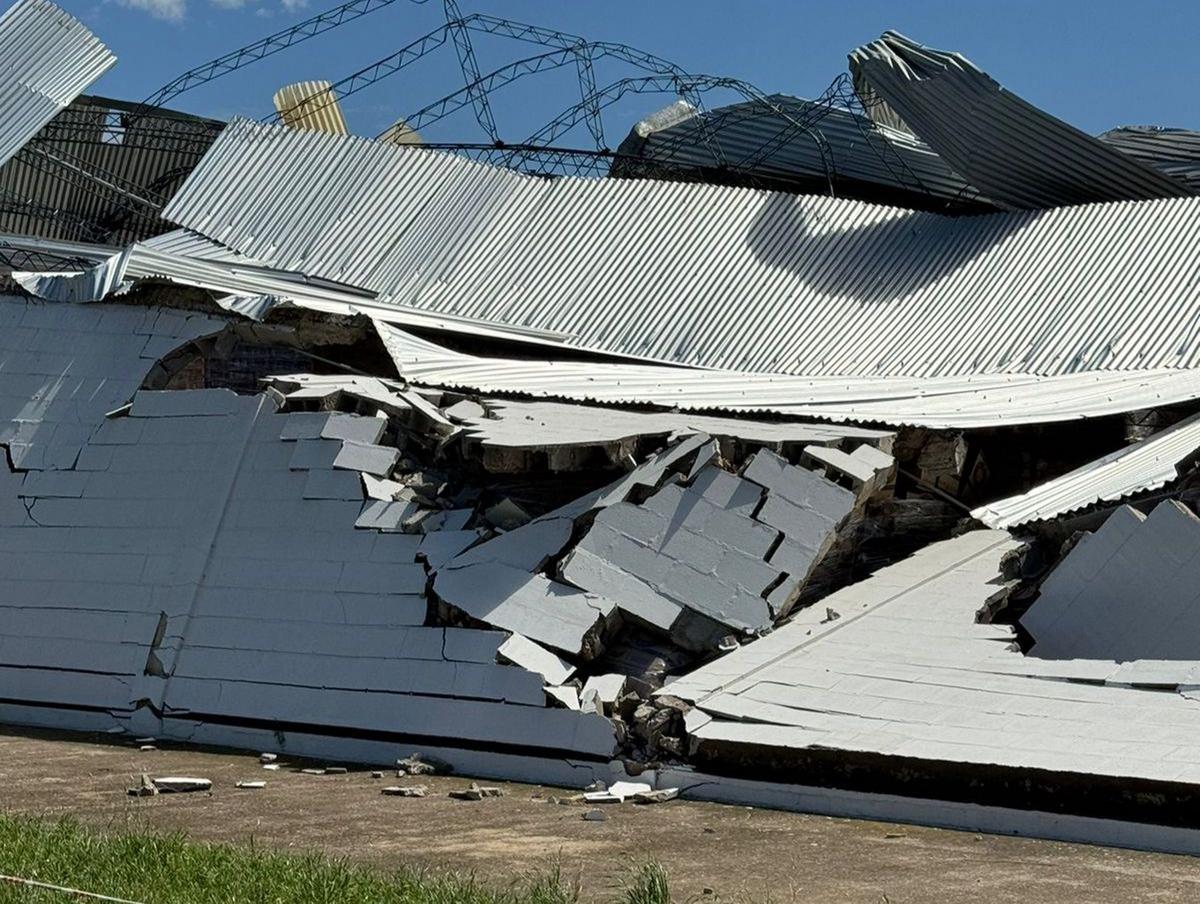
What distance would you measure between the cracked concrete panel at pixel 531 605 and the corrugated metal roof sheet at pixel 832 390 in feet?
8.81

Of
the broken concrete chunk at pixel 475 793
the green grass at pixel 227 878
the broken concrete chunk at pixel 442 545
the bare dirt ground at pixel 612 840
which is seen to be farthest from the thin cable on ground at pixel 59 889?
the broken concrete chunk at pixel 442 545

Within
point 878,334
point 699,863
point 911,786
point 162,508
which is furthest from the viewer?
point 878,334

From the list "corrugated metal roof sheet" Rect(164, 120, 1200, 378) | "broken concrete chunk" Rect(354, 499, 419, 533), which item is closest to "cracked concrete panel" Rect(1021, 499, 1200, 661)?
"broken concrete chunk" Rect(354, 499, 419, 533)

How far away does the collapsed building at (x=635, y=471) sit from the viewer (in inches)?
410

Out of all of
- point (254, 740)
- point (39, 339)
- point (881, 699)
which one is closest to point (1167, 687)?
point (881, 699)

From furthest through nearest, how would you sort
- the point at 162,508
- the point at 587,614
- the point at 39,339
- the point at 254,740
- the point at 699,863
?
the point at 39,339 < the point at 162,508 < the point at 254,740 < the point at 587,614 < the point at 699,863

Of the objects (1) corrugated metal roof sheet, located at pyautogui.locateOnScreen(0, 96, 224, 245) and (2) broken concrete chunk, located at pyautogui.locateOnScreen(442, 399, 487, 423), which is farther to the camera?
(1) corrugated metal roof sheet, located at pyautogui.locateOnScreen(0, 96, 224, 245)

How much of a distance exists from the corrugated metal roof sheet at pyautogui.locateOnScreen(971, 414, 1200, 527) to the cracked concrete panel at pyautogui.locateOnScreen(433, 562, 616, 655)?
275 centimetres

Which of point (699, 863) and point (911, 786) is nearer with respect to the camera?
point (699, 863)

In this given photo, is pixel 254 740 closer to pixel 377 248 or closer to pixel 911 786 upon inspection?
pixel 911 786

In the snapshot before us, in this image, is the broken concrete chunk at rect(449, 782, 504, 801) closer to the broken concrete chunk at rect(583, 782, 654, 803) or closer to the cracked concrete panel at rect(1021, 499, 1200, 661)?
the broken concrete chunk at rect(583, 782, 654, 803)

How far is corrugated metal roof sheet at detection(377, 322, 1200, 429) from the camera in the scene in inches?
546

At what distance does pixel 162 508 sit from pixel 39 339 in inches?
98.2

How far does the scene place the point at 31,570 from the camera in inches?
554
